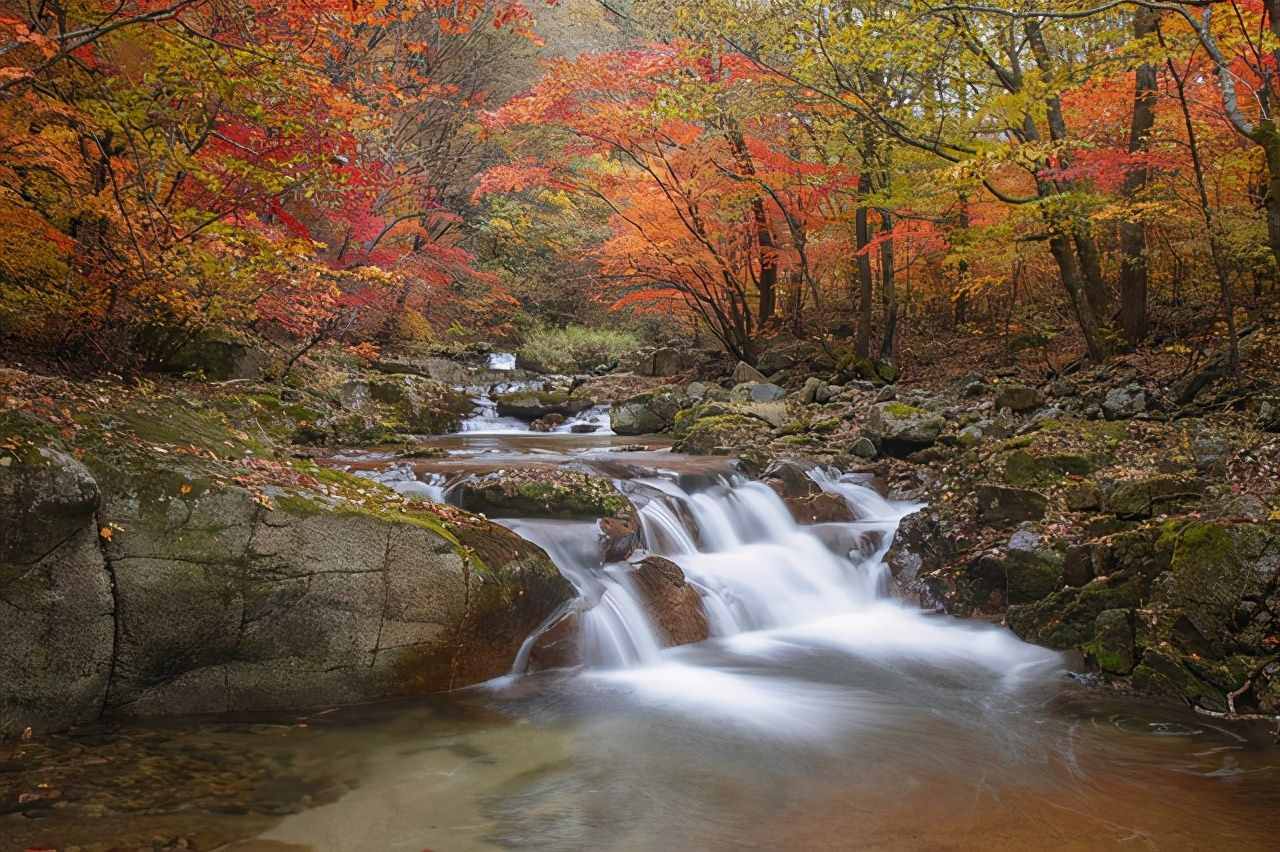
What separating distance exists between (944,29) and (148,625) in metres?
11.4

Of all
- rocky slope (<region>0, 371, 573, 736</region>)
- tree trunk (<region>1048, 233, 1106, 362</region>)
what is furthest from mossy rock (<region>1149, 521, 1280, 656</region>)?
tree trunk (<region>1048, 233, 1106, 362</region>)

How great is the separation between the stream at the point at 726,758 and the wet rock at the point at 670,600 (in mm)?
A: 126

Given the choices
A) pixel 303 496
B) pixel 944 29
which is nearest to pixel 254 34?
pixel 303 496

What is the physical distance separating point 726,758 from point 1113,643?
319 centimetres

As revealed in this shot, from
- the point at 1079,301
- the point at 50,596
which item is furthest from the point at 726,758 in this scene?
the point at 1079,301

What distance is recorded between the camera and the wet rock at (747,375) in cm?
1708

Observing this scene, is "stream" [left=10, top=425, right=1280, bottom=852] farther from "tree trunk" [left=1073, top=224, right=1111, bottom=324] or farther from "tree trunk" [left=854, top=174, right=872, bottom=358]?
"tree trunk" [left=854, top=174, right=872, bottom=358]

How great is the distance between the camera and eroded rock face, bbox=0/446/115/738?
4.17m

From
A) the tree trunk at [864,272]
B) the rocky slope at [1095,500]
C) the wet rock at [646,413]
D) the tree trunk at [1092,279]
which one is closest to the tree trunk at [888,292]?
the tree trunk at [864,272]

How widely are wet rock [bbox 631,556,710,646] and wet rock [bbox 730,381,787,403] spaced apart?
8.14m

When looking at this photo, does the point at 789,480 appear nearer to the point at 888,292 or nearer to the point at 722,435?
the point at 722,435

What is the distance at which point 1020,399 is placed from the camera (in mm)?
11094

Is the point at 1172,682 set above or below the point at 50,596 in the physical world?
below

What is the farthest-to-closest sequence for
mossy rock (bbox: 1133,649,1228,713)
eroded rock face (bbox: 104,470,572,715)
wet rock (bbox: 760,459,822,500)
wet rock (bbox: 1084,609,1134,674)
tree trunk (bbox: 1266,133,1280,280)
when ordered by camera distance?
wet rock (bbox: 760,459,822,500) < tree trunk (bbox: 1266,133,1280,280) < wet rock (bbox: 1084,609,1134,674) < mossy rock (bbox: 1133,649,1228,713) < eroded rock face (bbox: 104,470,572,715)
